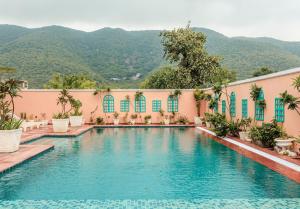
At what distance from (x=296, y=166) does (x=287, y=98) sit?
202 cm

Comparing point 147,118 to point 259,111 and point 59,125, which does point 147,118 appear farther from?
point 259,111

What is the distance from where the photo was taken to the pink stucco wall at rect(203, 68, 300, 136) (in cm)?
997

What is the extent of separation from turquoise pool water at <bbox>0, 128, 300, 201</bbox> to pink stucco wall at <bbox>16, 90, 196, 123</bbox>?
12048 mm

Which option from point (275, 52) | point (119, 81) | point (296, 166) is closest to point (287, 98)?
point (296, 166)

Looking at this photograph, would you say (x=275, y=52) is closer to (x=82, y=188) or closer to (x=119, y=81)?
(x=119, y=81)

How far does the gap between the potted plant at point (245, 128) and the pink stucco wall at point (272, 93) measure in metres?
0.30

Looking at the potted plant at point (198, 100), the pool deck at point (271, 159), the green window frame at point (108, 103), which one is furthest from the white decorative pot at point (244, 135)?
the green window frame at point (108, 103)

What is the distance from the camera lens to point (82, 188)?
6.67 meters

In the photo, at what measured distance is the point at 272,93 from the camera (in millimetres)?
11805

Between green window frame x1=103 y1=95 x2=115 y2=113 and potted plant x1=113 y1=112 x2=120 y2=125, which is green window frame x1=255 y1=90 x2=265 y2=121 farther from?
green window frame x1=103 y1=95 x2=115 y2=113

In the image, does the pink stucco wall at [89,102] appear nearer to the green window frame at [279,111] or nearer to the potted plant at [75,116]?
the potted plant at [75,116]

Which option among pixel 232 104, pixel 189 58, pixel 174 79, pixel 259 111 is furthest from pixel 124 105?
pixel 259 111

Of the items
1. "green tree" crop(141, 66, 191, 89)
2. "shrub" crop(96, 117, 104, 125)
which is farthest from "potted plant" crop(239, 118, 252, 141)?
"green tree" crop(141, 66, 191, 89)

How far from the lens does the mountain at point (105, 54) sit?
41.7m
